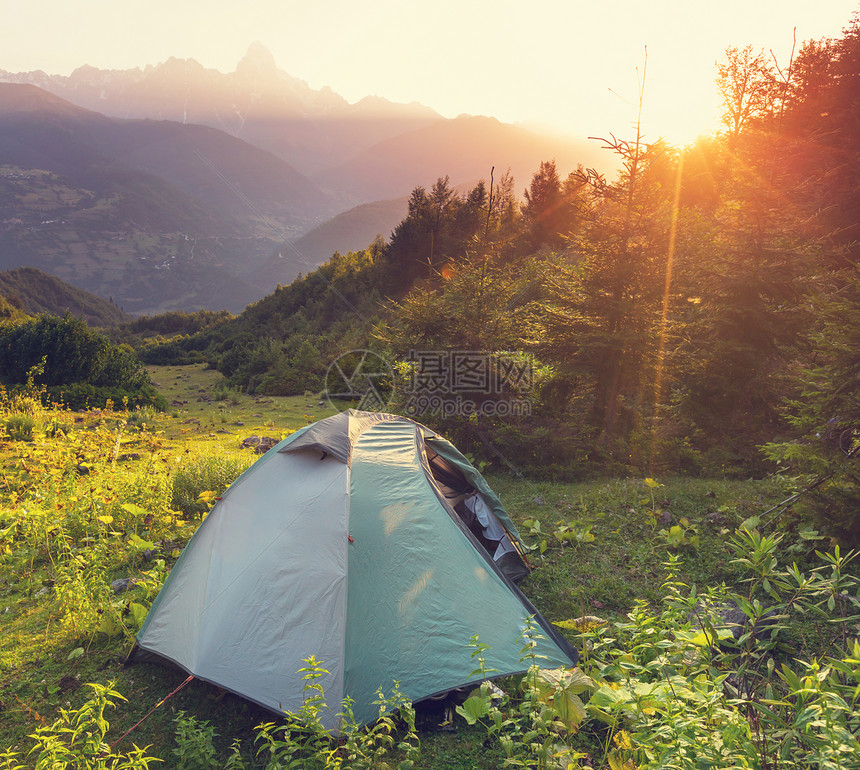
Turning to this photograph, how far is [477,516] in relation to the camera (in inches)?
225

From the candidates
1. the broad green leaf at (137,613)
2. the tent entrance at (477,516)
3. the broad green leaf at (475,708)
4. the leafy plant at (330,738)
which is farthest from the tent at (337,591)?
the tent entrance at (477,516)

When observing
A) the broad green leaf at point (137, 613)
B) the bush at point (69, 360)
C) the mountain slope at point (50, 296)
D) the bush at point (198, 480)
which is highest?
the mountain slope at point (50, 296)

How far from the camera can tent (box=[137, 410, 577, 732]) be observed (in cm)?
349

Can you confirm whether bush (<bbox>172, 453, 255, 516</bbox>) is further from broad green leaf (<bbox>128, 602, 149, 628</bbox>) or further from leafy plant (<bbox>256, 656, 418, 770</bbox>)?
leafy plant (<bbox>256, 656, 418, 770</bbox>)

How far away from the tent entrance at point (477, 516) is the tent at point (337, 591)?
1.10 meters

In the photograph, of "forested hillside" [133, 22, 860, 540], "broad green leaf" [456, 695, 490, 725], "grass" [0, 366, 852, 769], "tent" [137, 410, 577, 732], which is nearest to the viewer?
"broad green leaf" [456, 695, 490, 725]

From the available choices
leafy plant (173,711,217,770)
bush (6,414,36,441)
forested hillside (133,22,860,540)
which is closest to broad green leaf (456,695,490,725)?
leafy plant (173,711,217,770)

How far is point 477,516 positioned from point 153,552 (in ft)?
13.7

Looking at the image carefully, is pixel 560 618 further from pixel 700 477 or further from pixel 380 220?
pixel 380 220

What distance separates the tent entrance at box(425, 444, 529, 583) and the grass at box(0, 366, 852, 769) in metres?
0.30

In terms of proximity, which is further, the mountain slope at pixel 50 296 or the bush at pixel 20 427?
the mountain slope at pixel 50 296

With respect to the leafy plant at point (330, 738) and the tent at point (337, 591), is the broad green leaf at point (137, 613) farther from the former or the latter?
the leafy plant at point (330, 738)

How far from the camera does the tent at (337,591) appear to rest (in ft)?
11.5

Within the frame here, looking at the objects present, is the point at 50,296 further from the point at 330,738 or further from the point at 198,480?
the point at 330,738
